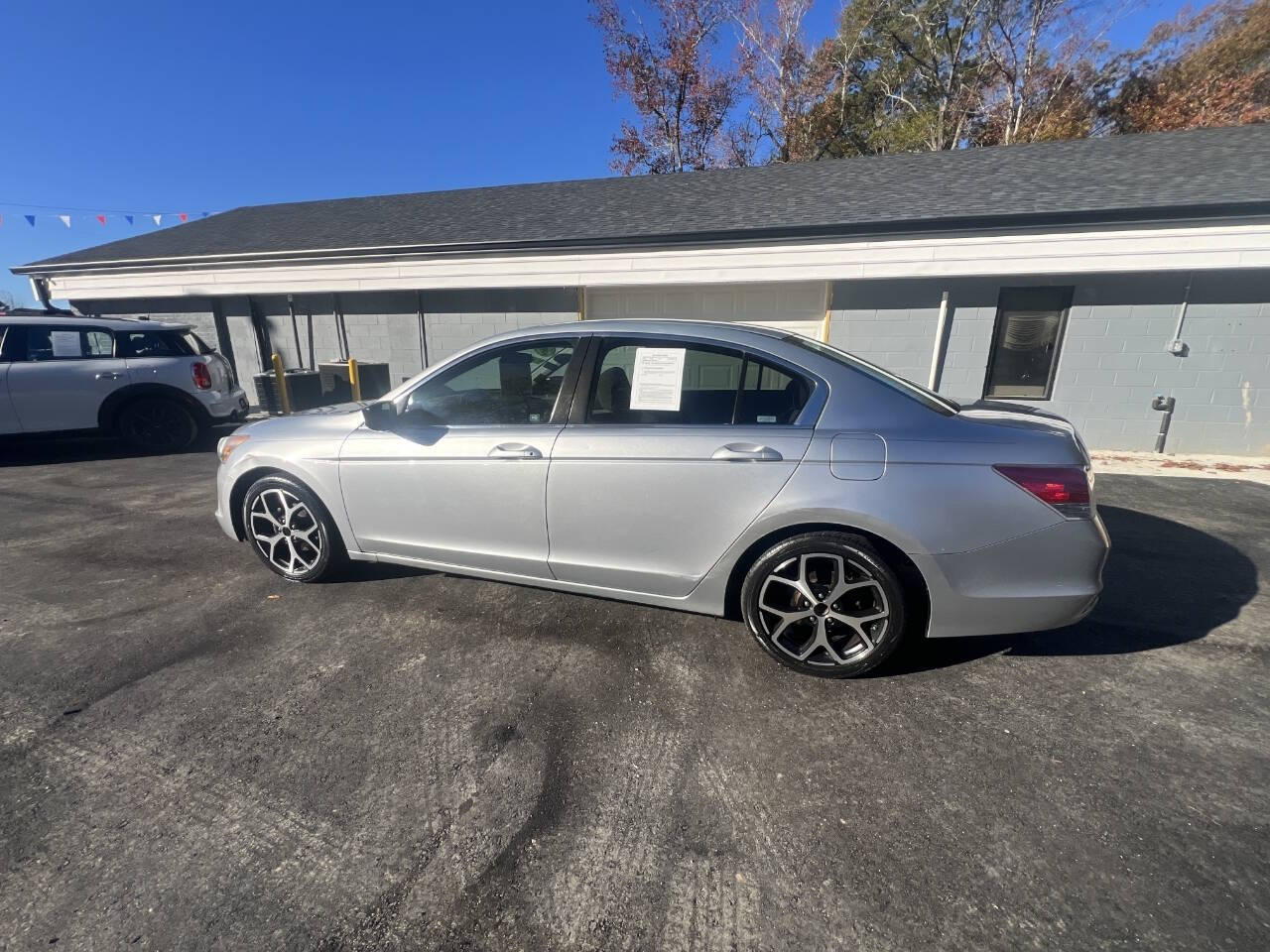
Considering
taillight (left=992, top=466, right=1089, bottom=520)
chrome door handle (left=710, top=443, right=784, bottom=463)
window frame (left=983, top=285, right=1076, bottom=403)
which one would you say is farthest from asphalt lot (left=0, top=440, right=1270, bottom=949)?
window frame (left=983, top=285, right=1076, bottom=403)

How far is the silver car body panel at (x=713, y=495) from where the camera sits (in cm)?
234

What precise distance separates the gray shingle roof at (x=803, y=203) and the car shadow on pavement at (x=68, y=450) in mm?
3871

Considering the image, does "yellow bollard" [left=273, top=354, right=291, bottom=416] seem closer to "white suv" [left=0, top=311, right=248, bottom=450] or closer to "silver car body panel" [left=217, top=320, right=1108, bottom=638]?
"white suv" [left=0, top=311, right=248, bottom=450]

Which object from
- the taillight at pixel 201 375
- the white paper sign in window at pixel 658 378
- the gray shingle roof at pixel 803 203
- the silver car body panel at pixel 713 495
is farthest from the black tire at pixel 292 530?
the gray shingle roof at pixel 803 203

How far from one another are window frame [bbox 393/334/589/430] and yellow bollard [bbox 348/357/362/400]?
24.9ft

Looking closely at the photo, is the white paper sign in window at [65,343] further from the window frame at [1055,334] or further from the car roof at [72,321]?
the window frame at [1055,334]

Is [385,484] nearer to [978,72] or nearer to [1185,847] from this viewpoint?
[1185,847]

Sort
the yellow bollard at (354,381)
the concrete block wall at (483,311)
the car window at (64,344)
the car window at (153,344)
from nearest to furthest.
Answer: the car window at (64,344) < the car window at (153,344) < the concrete block wall at (483,311) < the yellow bollard at (354,381)

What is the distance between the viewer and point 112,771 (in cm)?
203

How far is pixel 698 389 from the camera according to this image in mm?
2783

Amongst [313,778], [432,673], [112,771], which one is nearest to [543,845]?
[313,778]

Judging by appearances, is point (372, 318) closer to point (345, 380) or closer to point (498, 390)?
point (345, 380)

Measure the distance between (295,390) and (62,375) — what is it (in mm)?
3190

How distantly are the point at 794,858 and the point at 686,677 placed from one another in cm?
97
